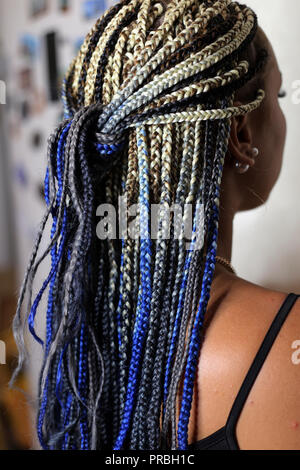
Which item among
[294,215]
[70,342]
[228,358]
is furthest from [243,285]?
[294,215]

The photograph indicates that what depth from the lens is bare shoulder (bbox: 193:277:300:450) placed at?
0.58 meters

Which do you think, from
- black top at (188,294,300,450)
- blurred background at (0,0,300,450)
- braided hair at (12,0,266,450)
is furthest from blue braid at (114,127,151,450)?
blurred background at (0,0,300,450)

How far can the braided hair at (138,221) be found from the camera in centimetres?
63

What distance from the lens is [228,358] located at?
0.62 metres

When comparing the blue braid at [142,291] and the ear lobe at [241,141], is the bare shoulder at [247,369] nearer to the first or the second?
the blue braid at [142,291]

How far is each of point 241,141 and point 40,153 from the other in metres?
1.30

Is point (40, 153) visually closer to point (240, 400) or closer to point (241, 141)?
point (241, 141)

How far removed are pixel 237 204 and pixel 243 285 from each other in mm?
176

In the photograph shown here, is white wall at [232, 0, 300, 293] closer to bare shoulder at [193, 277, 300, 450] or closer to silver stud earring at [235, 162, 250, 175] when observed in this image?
silver stud earring at [235, 162, 250, 175]

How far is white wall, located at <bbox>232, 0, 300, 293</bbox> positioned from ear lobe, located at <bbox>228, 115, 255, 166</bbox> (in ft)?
1.12

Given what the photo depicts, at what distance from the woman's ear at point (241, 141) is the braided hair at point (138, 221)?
5 centimetres

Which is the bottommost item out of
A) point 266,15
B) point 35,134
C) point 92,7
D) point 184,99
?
point 184,99

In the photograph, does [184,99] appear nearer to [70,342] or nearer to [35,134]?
[70,342]

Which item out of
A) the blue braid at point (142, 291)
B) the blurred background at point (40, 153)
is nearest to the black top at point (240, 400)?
the blue braid at point (142, 291)
